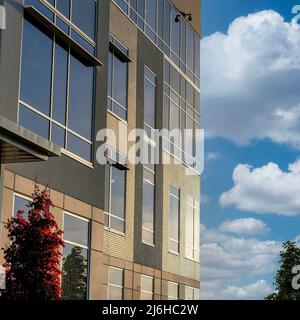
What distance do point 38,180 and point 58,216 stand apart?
1.45m

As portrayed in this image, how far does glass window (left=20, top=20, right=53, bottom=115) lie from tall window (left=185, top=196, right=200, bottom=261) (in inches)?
621

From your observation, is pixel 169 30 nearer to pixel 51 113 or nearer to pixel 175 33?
pixel 175 33

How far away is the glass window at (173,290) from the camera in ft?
103

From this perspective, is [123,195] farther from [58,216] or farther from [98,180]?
[58,216]

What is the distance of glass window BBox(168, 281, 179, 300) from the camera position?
3143 centimetres

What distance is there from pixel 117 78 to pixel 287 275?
2725 centimetres

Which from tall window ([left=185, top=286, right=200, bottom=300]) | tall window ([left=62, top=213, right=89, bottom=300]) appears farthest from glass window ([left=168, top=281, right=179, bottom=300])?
tall window ([left=62, top=213, right=89, bottom=300])

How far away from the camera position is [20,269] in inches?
693

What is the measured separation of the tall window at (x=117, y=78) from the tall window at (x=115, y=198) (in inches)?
83.9

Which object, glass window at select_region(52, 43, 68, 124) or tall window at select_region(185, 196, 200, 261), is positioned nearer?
glass window at select_region(52, 43, 68, 124)

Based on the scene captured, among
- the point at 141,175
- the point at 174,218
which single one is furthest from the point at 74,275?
the point at 174,218

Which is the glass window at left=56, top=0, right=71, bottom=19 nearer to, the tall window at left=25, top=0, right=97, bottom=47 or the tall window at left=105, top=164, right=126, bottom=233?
the tall window at left=25, top=0, right=97, bottom=47
